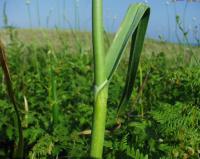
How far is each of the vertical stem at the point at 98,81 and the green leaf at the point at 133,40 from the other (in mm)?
30

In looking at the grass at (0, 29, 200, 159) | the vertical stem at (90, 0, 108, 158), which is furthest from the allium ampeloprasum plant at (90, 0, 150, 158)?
the grass at (0, 29, 200, 159)

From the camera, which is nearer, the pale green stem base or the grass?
the pale green stem base

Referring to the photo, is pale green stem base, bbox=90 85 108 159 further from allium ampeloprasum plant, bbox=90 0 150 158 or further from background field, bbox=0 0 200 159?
background field, bbox=0 0 200 159

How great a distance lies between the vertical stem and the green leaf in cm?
3

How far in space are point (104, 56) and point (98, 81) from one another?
2.8 inches

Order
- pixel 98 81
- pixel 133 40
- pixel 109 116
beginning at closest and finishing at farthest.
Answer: pixel 98 81 → pixel 133 40 → pixel 109 116

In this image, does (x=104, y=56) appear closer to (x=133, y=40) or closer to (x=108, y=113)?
(x=133, y=40)

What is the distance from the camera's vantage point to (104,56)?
58.2 inches

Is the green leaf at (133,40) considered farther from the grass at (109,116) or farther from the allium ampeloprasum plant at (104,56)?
the grass at (109,116)

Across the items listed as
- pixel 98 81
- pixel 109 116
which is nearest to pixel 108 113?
pixel 109 116

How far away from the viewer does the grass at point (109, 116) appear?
1.68 m

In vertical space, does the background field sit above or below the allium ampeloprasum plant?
below

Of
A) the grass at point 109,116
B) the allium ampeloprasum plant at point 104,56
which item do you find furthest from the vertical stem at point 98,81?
the grass at point 109,116

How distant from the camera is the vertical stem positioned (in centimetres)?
143
